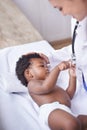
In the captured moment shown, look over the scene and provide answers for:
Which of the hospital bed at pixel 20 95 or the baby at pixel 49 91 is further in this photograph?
the hospital bed at pixel 20 95

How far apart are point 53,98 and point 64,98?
0.05 metres

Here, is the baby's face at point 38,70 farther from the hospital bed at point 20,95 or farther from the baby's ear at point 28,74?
the hospital bed at point 20,95

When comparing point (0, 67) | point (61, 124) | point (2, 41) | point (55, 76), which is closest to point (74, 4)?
point (55, 76)

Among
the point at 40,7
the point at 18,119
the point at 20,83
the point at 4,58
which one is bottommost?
the point at 18,119

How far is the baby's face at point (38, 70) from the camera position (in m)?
1.29

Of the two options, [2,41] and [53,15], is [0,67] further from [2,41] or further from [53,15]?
[53,15]

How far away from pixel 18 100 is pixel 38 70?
0.59ft

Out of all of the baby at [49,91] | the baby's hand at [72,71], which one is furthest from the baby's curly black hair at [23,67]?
the baby's hand at [72,71]

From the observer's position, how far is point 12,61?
158 cm

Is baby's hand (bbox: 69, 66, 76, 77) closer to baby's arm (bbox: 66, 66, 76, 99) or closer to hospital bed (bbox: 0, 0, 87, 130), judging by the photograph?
baby's arm (bbox: 66, 66, 76, 99)

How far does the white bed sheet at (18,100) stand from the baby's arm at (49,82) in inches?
3.8

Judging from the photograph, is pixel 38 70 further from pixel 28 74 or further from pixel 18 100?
pixel 18 100

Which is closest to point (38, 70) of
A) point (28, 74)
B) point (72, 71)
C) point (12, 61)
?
point (28, 74)

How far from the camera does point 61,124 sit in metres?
1.08
